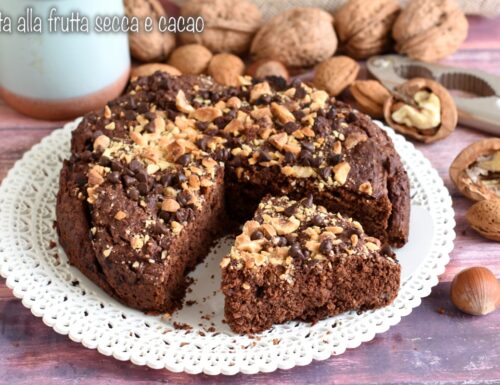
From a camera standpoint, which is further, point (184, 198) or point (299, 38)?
point (299, 38)

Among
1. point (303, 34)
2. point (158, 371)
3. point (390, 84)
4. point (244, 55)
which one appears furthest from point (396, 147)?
point (158, 371)

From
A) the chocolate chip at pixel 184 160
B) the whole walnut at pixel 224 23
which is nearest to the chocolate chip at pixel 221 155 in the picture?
the chocolate chip at pixel 184 160

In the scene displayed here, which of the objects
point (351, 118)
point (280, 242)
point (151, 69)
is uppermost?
point (351, 118)

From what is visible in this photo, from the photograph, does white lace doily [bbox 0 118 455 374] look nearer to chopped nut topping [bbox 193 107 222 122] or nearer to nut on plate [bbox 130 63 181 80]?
chopped nut topping [bbox 193 107 222 122]

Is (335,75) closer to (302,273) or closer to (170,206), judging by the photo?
(170,206)

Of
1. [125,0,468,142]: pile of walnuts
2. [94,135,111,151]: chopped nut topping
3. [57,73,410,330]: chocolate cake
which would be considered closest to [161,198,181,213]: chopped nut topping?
[57,73,410,330]: chocolate cake

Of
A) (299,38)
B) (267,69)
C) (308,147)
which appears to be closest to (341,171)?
(308,147)
